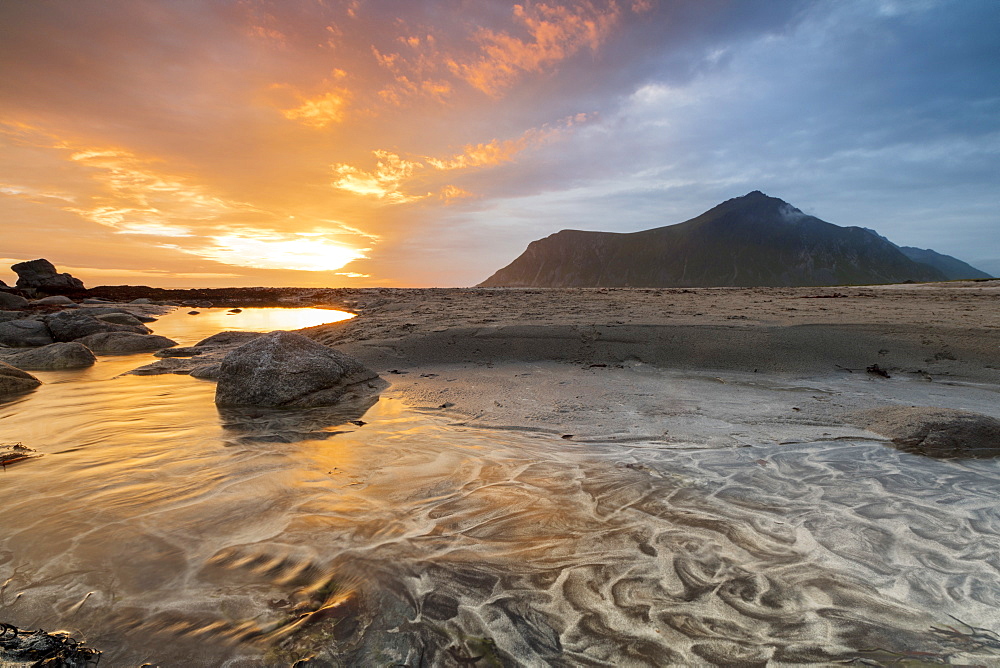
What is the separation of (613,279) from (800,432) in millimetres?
165881

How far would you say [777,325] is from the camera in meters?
8.86

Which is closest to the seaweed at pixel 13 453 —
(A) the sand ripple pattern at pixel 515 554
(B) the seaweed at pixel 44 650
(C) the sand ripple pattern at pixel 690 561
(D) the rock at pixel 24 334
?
(A) the sand ripple pattern at pixel 515 554

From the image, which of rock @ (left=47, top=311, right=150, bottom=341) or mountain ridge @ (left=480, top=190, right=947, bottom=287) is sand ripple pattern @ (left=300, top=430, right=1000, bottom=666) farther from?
mountain ridge @ (left=480, top=190, right=947, bottom=287)

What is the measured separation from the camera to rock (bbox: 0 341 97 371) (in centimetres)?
874

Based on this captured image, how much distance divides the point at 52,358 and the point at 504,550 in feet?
35.6

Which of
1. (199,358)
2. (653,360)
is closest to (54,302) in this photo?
(199,358)

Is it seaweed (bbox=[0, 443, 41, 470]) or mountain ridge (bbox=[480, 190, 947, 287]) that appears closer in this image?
seaweed (bbox=[0, 443, 41, 470])

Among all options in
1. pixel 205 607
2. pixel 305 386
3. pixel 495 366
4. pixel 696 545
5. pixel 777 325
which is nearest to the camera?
pixel 205 607

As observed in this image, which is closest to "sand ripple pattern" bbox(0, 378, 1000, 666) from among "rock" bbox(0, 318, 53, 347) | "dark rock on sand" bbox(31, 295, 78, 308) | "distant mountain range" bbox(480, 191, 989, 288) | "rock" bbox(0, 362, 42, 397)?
"rock" bbox(0, 362, 42, 397)

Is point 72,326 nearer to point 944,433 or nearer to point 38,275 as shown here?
point 944,433

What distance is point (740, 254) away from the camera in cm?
16250

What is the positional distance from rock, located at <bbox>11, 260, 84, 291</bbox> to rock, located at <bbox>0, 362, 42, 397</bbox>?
43.6m

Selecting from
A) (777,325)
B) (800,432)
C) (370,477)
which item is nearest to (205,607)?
(370,477)

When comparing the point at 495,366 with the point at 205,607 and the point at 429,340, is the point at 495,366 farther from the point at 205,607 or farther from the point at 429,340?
the point at 205,607
